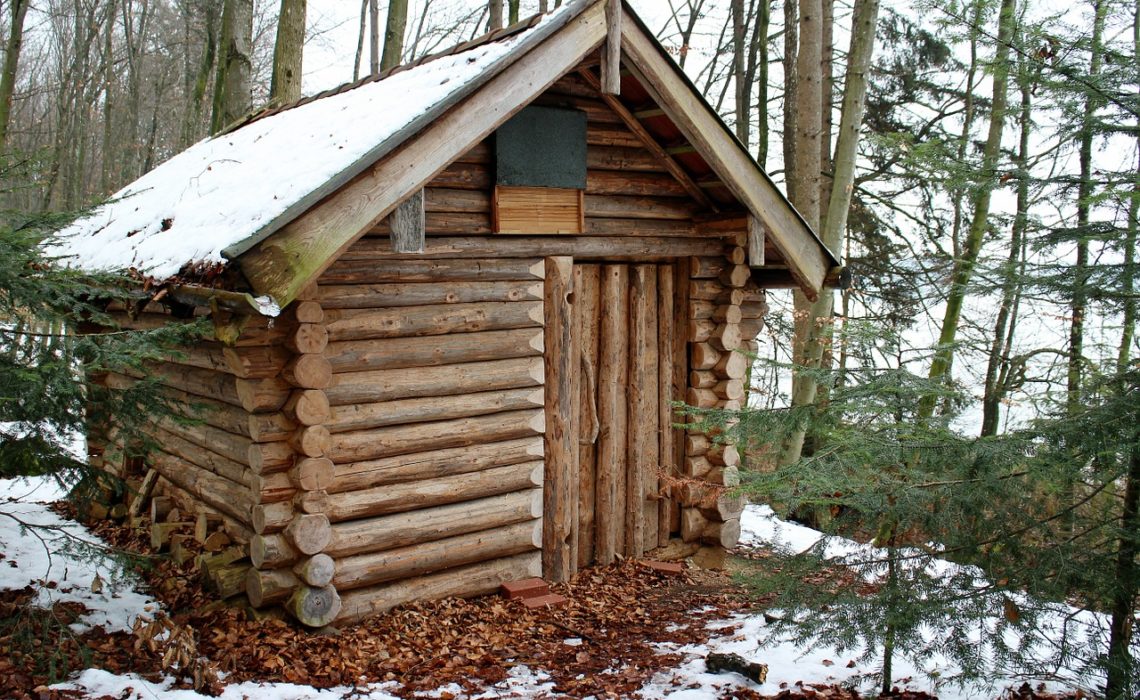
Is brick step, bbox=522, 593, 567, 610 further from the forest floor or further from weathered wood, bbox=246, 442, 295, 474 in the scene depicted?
weathered wood, bbox=246, 442, 295, 474

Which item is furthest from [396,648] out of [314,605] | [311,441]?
[311,441]

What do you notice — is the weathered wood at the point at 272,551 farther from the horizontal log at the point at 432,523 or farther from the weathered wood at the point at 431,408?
the weathered wood at the point at 431,408

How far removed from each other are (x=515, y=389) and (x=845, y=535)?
319 centimetres

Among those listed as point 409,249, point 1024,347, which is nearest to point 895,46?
point 1024,347

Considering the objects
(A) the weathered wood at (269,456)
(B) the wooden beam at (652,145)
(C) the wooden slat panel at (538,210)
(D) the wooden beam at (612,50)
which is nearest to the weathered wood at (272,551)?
(A) the weathered wood at (269,456)

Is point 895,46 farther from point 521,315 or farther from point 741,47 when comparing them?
point 521,315

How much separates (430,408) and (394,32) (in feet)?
34.4

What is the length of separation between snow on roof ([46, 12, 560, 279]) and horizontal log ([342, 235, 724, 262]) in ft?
2.36

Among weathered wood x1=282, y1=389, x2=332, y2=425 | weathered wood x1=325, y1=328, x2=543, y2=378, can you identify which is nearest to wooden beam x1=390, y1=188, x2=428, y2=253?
weathered wood x1=325, y1=328, x2=543, y2=378

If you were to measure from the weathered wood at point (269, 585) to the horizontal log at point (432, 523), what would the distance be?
32 centimetres

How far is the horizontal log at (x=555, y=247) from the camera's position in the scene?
6.59 metres

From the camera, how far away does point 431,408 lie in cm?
700

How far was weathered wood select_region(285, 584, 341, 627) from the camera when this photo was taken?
633cm

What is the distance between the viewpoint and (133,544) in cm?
803
